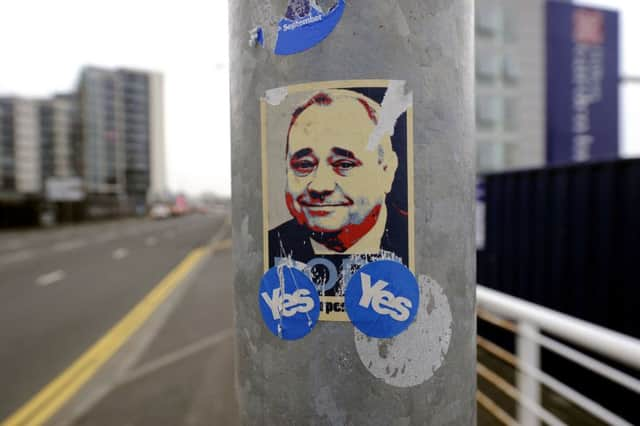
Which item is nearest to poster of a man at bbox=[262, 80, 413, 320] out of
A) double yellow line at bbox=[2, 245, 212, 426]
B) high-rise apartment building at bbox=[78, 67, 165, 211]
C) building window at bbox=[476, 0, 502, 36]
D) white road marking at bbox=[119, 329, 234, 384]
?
double yellow line at bbox=[2, 245, 212, 426]

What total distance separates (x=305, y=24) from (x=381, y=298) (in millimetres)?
621

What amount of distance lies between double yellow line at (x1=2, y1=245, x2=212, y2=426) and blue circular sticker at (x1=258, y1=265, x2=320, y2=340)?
4175 millimetres

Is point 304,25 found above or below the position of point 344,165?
above

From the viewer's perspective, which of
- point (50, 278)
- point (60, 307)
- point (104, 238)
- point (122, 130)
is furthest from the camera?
point (122, 130)

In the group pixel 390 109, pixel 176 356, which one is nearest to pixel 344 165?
pixel 390 109

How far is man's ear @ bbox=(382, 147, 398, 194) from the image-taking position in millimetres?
919

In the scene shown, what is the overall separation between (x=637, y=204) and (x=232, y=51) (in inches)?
182

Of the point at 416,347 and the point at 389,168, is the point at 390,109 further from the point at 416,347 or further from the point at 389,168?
the point at 416,347

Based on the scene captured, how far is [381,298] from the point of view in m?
0.92

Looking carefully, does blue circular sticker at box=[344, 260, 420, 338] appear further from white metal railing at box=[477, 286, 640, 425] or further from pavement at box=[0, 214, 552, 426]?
pavement at box=[0, 214, 552, 426]

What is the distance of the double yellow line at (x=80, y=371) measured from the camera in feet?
13.5

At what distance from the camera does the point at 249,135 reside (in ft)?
3.36

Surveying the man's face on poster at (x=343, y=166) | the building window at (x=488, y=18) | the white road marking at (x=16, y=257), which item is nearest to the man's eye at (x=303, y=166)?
the man's face on poster at (x=343, y=166)

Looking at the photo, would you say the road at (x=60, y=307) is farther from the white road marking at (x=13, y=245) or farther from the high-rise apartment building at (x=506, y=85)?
the high-rise apartment building at (x=506, y=85)
